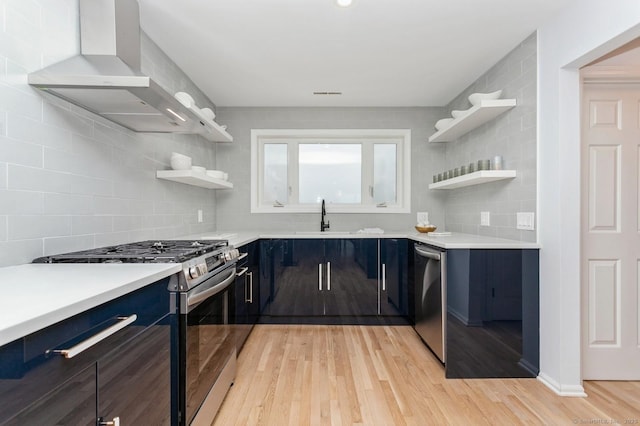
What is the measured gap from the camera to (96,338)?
2.82ft

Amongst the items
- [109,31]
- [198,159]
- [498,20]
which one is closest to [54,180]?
[109,31]

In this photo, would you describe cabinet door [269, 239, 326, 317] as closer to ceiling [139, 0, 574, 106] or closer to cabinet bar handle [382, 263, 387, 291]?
cabinet bar handle [382, 263, 387, 291]

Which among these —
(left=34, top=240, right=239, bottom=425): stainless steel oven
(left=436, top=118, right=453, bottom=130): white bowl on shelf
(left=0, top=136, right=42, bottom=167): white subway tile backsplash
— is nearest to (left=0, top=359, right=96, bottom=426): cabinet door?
(left=34, top=240, right=239, bottom=425): stainless steel oven

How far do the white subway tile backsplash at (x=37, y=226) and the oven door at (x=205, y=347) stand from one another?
73cm

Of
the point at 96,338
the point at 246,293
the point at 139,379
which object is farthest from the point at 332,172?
the point at 96,338

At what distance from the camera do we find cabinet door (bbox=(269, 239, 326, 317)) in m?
3.18

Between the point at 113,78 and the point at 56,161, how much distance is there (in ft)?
1.74

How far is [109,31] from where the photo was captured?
169 cm

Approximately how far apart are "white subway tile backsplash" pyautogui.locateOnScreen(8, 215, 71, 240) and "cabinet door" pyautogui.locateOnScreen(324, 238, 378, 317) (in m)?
2.11

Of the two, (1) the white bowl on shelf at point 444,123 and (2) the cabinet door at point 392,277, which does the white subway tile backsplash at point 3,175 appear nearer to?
(2) the cabinet door at point 392,277

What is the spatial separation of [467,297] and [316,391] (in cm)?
119

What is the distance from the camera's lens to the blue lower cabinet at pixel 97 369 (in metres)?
0.66

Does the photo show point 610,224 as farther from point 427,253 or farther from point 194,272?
point 194,272

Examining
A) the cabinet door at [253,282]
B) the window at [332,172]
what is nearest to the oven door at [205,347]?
the cabinet door at [253,282]
